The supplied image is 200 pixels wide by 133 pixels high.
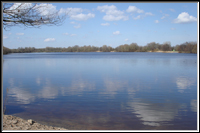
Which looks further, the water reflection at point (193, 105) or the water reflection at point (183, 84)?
the water reflection at point (183, 84)

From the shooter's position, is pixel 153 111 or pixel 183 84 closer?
pixel 153 111

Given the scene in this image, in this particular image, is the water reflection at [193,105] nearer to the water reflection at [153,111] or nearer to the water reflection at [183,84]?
the water reflection at [153,111]

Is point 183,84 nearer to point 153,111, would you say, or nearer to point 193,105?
point 193,105

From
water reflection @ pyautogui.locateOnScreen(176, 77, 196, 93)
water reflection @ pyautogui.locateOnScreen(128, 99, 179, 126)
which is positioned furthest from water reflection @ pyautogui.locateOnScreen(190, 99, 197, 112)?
water reflection @ pyautogui.locateOnScreen(176, 77, 196, 93)

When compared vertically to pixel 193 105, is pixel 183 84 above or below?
above

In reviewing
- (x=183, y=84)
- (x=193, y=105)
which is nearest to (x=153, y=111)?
(x=193, y=105)

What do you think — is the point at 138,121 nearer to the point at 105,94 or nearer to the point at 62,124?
the point at 62,124

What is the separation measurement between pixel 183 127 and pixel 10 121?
5755mm

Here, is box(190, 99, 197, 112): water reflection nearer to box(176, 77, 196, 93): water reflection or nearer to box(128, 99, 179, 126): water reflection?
box(128, 99, 179, 126): water reflection

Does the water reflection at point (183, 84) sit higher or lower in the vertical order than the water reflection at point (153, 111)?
higher

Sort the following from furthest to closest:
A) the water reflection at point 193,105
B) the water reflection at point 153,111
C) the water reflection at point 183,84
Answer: the water reflection at point 183,84 → the water reflection at point 193,105 → the water reflection at point 153,111

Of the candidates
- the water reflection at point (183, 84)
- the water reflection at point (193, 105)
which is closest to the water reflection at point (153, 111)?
the water reflection at point (193, 105)

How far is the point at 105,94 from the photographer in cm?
1151

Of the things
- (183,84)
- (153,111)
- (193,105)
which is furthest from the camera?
(183,84)
